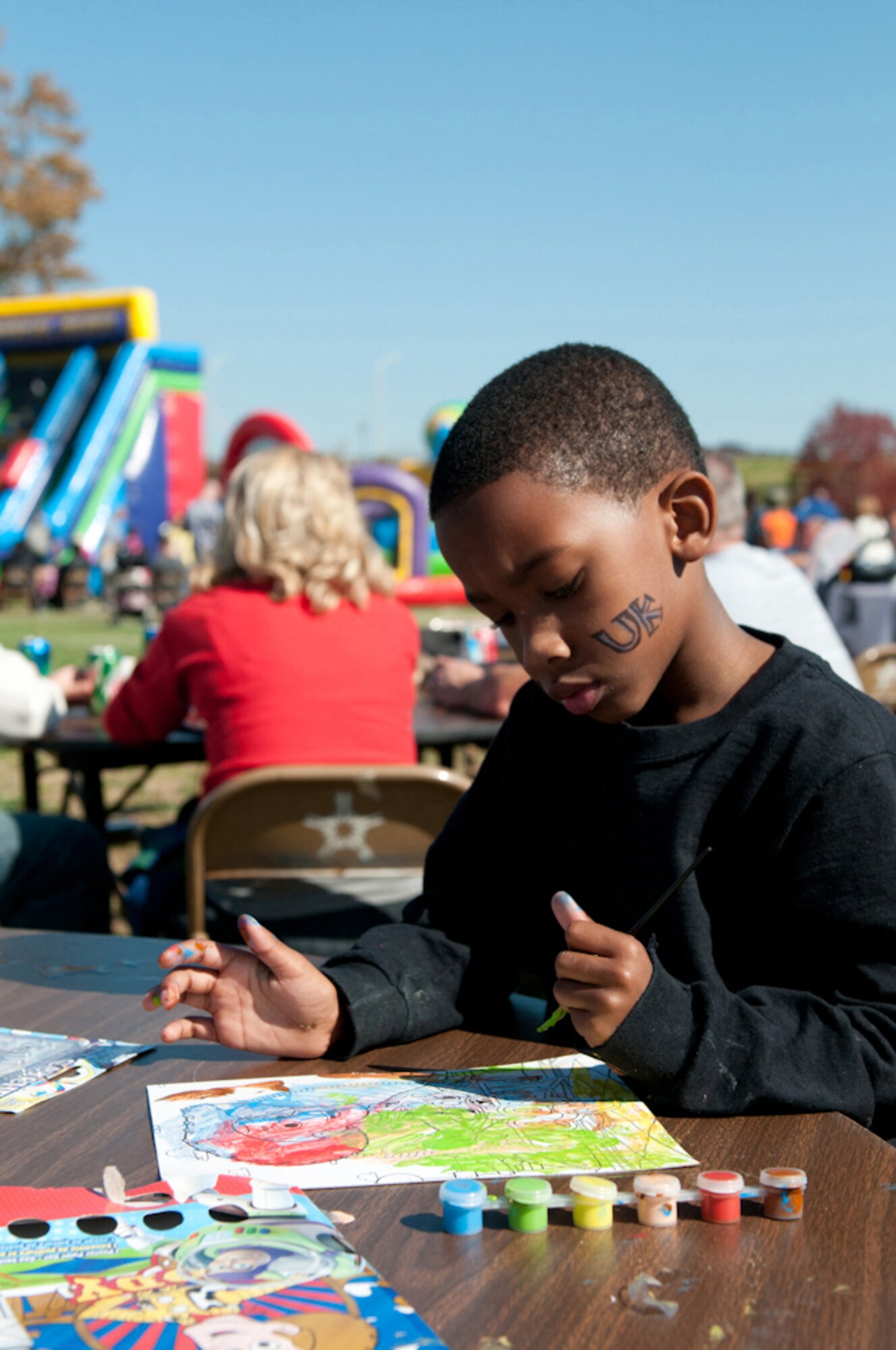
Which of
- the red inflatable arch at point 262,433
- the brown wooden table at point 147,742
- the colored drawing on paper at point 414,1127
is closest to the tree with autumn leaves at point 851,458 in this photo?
the red inflatable arch at point 262,433

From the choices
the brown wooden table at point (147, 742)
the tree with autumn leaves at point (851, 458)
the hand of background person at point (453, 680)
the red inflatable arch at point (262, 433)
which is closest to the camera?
the brown wooden table at point (147, 742)

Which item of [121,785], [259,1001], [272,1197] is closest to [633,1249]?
[272,1197]

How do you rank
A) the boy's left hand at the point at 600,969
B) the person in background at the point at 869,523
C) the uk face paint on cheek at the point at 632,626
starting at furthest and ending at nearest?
1. the person in background at the point at 869,523
2. the uk face paint on cheek at the point at 632,626
3. the boy's left hand at the point at 600,969

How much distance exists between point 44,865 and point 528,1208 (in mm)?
2425

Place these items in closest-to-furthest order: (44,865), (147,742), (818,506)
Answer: (44,865)
(147,742)
(818,506)

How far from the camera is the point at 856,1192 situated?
Answer: 916mm

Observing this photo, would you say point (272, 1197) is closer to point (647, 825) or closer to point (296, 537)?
point (647, 825)

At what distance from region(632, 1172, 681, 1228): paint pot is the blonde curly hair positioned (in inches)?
85.8

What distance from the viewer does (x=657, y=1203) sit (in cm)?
86

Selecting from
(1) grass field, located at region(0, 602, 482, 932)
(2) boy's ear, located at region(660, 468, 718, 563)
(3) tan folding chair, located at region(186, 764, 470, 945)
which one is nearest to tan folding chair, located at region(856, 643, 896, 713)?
(1) grass field, located at region(0, 602, 482, 932)

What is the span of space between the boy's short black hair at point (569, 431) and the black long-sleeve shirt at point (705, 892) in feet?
0.91

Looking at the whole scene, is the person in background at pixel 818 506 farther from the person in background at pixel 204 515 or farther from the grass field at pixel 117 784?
the grass field at pixel 117 784

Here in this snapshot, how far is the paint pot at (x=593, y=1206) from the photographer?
852 millimetres

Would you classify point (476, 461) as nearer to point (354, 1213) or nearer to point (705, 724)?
point (705, 724)
